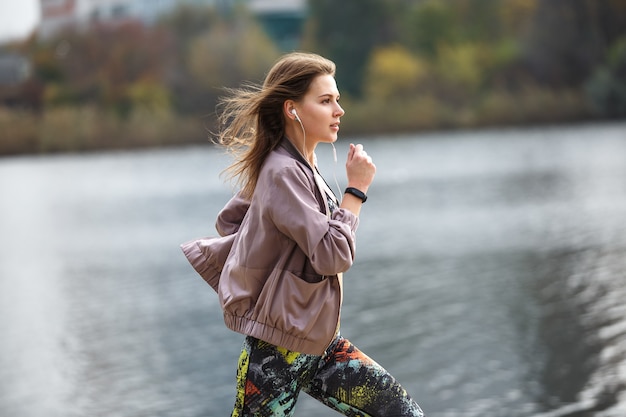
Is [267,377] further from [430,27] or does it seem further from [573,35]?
[430,27]

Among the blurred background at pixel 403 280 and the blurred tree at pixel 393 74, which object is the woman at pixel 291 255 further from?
the blurred tree at pixel 393 74

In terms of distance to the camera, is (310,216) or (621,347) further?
(621,347)

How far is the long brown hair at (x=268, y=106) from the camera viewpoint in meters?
2.68

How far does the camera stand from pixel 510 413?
488 cm

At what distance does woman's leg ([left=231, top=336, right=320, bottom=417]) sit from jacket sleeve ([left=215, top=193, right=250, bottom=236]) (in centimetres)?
33

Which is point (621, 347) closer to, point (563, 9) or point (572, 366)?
point (572, 366)

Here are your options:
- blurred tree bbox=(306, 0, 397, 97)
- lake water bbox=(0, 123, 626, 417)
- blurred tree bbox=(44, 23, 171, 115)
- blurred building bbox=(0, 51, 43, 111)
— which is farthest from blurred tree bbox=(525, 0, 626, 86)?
lake water bbox=(0, 123, 626, 417)

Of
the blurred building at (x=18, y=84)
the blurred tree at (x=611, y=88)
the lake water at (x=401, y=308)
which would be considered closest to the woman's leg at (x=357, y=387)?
the lake water at (x=401, y=308)

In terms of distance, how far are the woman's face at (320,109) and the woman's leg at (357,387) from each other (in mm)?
534

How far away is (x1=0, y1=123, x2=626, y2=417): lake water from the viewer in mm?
5578

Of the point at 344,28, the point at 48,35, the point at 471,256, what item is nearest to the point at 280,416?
the point at 471,256

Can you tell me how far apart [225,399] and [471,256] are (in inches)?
221

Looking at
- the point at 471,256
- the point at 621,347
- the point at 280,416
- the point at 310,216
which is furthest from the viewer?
the point at 471,256

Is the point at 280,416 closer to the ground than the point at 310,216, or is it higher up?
closer to the ground
